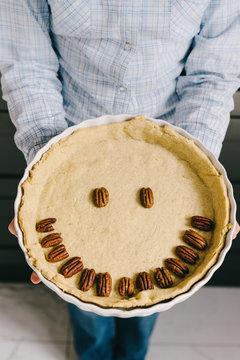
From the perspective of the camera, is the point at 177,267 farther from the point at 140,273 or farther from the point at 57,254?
the point at 57,254

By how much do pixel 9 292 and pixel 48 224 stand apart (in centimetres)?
99

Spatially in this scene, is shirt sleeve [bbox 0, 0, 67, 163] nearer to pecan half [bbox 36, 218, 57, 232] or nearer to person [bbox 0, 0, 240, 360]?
person [bbox 0, 0, 240, 360]

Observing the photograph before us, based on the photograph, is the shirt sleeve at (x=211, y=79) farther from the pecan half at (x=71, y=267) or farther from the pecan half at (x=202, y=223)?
the pecan half at (x=71, y=267)

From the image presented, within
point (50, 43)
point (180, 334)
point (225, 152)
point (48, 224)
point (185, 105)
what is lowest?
point (180, 334)

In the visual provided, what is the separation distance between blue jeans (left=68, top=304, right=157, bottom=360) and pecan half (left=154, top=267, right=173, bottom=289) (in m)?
0.53

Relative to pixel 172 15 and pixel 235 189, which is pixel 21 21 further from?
pixel 235 189

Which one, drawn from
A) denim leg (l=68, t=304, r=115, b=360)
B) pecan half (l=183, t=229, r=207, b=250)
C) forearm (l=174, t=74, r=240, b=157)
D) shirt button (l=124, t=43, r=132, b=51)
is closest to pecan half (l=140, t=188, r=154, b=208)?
pecan half (l=183, t=229, r=207, b=250)

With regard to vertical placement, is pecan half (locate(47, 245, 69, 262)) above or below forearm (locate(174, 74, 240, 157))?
below

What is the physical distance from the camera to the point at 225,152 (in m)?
1.34

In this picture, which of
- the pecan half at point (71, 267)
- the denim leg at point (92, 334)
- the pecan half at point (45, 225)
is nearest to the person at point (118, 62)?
the pecan half at point (45, 225)

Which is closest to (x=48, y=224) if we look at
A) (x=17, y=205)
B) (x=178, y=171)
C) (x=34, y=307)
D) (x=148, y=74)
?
(x=17, y=205)

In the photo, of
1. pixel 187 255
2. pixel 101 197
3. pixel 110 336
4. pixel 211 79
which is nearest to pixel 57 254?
pixel 101 197

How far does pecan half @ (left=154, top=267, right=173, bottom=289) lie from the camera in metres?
0.71

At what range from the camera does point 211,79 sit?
3.08ft
